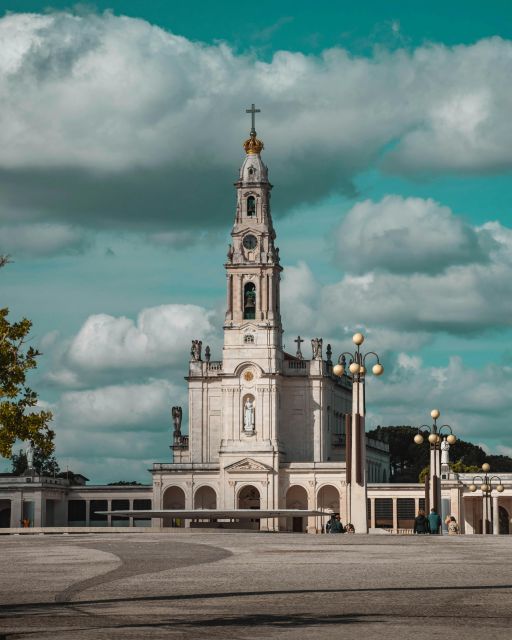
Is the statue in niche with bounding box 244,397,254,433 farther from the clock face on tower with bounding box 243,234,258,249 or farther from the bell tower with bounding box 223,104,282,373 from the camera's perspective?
the clock face on tower with bounding box 243,234,258,249

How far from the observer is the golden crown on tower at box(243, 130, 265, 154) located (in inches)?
6029

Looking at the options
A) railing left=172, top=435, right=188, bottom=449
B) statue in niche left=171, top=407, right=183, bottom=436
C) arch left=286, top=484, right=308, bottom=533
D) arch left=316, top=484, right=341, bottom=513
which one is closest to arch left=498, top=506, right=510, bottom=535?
arch left=316, top=484, right=341, bottom=513

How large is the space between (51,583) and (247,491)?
123351 mm

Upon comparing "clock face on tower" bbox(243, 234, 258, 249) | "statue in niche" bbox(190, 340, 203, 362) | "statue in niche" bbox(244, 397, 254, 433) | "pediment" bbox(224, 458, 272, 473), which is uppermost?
"clock face on tower" bbox(243, 234, 258, 249)

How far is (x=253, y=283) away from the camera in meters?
148

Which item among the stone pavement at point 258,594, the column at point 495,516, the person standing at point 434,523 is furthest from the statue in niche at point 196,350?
the stone pavement at point 258,594

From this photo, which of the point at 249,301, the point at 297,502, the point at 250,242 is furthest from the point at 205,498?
the point at 250,242

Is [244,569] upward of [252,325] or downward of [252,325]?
downward

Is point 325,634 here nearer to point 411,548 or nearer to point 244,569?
point 244,569

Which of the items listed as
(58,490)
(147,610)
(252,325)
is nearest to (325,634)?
(147,610)

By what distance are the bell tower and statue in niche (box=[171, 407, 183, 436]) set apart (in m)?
15.5

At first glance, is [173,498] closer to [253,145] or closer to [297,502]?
[297,502]

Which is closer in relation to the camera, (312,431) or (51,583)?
(51,583)

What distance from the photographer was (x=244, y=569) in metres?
28.3
